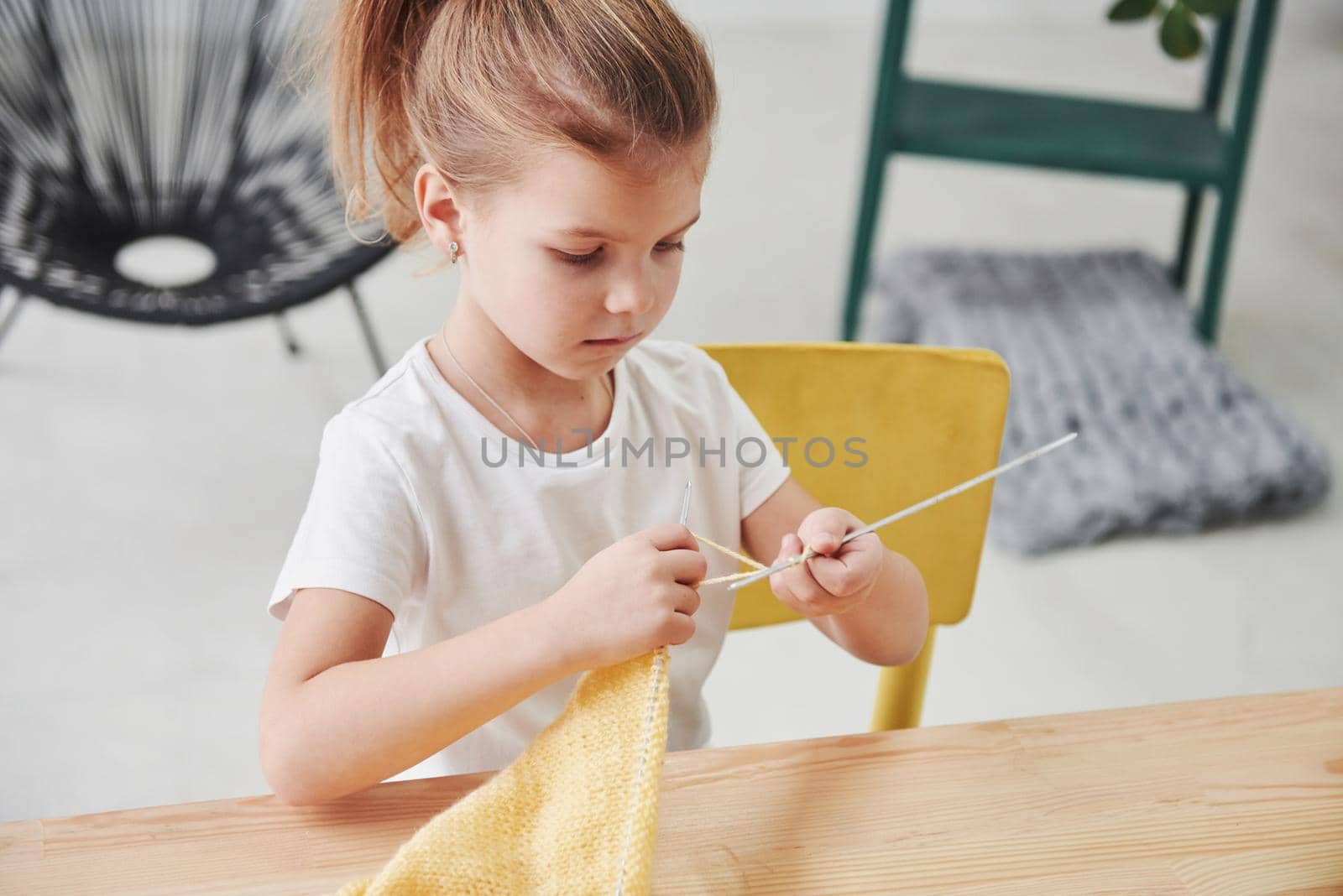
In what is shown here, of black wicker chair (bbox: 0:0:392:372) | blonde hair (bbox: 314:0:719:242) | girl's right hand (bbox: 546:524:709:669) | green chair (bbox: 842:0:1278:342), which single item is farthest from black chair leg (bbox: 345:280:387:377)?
girl's right hand (bbox: 546:524:709:669)

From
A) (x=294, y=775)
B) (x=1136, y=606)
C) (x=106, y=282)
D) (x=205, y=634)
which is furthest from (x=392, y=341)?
(x=294, y=775)

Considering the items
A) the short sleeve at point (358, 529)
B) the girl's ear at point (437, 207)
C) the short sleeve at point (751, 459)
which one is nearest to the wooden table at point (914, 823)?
the short sleeve at point (358, 529)

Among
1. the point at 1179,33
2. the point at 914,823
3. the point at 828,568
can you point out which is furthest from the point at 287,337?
the point at 914,823

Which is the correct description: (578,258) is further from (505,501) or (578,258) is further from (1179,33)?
(1179,33)

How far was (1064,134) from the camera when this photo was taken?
2.34 metres

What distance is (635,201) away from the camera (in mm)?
757

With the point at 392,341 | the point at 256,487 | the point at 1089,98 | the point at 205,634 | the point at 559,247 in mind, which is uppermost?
the point at 1089,98

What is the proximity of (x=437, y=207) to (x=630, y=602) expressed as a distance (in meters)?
0.32

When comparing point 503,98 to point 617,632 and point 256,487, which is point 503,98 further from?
point 256,487

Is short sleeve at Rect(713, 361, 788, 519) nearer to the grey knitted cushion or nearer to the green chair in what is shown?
the grey knitted cushion

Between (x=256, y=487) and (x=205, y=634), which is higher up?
(x=256, y=487)

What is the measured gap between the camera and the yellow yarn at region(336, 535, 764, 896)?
0.60m

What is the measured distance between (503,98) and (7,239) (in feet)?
4.65

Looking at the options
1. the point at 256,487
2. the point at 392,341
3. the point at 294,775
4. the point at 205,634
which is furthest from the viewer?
the point at 392,341
